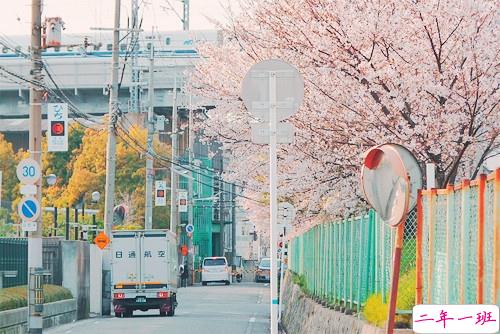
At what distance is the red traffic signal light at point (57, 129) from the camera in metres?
28.2

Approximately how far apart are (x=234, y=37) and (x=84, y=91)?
66002mm

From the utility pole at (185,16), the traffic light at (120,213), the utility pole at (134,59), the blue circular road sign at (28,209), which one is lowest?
the blue circular road sign at (28,209)

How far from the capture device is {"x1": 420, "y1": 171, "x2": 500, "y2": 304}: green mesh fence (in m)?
9.68

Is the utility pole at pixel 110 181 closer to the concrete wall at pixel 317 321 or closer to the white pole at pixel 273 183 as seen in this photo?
the concrete wall at pixel 317 321

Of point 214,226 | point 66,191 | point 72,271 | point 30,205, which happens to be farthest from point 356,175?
point 214,226

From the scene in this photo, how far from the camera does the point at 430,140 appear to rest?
18.0 meters

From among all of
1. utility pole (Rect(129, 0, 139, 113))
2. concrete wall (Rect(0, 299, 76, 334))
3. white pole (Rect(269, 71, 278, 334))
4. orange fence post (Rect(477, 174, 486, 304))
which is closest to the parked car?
utility pole (Rect(129, 0, 139, 113))

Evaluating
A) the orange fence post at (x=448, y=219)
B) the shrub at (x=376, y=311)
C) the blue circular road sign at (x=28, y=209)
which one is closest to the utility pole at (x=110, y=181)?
the blue circular road sign at (x=28, y=209)

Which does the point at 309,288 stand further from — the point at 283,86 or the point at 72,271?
the point at 283,86

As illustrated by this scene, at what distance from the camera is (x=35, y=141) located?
25.4m

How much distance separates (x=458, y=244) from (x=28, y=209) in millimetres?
14575

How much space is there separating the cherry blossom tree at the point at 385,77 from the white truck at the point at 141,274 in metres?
14.6

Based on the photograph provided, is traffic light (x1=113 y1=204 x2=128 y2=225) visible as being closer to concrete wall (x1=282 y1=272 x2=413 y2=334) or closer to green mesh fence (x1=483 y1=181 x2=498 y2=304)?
concrete wall (x1=282 y1=272 x2=413 y2=334)

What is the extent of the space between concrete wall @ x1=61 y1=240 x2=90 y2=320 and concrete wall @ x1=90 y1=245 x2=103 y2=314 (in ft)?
1.79
